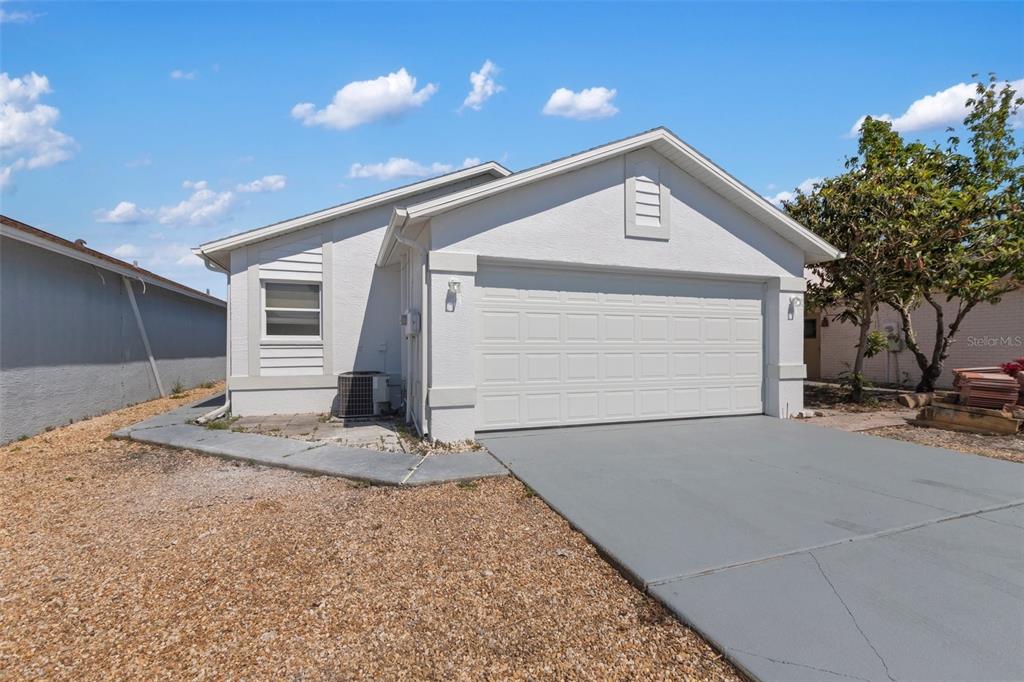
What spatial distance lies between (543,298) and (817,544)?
15.6ft

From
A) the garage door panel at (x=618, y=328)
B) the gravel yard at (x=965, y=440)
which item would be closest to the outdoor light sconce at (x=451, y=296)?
the garage door panel at (x=618, y=328)

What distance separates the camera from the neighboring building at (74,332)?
741cm

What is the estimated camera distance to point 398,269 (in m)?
10.3

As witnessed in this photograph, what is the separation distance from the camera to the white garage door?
7.18 metres

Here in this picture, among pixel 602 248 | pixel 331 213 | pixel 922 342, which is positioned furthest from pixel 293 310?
pixel 922 342

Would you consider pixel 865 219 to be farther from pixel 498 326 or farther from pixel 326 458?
pixel 326 458

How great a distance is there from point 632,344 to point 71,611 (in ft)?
23.0

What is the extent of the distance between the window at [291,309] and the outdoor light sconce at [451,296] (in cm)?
434

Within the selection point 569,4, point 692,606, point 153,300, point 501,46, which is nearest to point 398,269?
point 501,46

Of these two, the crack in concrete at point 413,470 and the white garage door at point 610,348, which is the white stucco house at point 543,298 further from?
the crack in concrete at point 413,470

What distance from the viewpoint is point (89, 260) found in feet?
30.0

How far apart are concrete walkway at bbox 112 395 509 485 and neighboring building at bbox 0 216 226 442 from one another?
1774 mm

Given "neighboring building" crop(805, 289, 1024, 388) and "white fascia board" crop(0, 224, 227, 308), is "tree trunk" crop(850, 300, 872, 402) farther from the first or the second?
"white fascia board" crop(0, 224, 227, 308)

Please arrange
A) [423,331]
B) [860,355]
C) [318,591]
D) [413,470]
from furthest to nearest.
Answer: [860,355] < [423,331] < [413,470] < [318,591]
